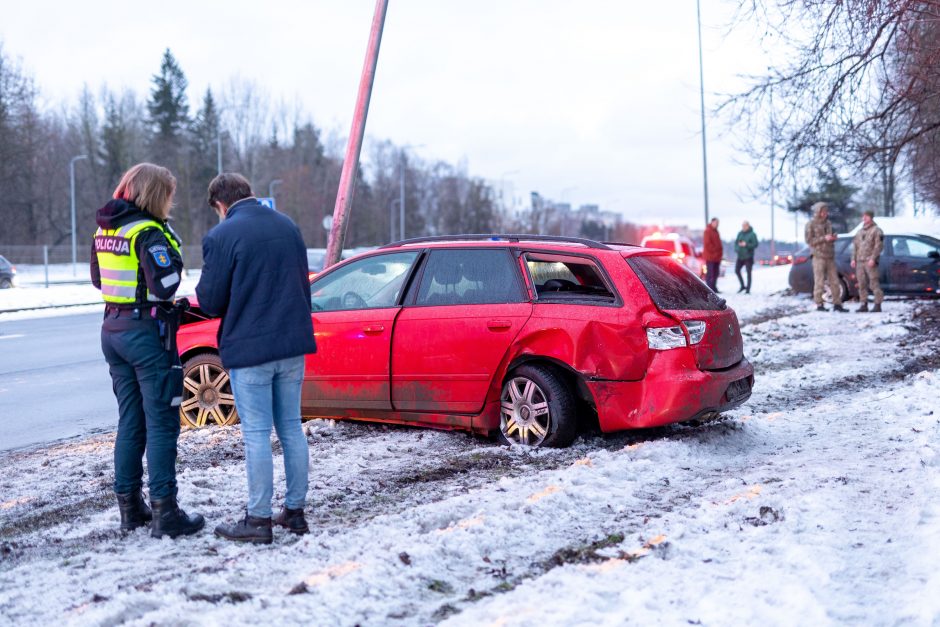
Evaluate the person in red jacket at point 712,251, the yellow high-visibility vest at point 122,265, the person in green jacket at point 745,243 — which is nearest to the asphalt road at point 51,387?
the yellow high-visibility vest at point 122,265

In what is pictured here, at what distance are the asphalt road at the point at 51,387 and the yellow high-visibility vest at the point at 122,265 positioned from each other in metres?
3.59

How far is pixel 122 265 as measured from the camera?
15.7ft

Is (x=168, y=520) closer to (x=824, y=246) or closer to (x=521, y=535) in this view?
(x=521, y=535)

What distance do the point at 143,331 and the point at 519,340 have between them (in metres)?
2.75

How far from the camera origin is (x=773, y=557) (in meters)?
4.25

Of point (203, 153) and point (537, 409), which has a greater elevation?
point (203, 153)

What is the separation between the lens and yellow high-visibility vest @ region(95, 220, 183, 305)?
478cm

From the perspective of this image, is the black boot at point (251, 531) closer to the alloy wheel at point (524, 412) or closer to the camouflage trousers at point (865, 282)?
the alloy wheel at point (524, 412)

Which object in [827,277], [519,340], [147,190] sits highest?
[147,190]

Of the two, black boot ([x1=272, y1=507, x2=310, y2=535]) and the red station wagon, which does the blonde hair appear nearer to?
black boot ([x1=272, y1=507, x2=310, y2=535])

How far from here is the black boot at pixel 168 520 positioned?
4797 mm

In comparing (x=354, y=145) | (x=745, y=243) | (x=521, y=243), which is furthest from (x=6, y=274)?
(x=521, y=243)

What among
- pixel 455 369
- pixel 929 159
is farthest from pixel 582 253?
pixel 929 159

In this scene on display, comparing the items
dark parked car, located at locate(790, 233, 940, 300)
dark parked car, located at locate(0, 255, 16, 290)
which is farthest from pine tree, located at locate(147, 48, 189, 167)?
dark parked car, located at locate(790, 233, 940, 300)
